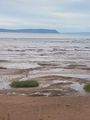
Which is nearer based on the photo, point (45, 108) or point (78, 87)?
point (45, 108)

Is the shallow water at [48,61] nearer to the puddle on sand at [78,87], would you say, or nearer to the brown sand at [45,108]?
the puddle on sand at [78,87]

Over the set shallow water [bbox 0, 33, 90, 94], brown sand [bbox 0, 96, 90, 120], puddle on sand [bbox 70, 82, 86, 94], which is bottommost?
shallow water [bbox 0, 33, 90, 94]

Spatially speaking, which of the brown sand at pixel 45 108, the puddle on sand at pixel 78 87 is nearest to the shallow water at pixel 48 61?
the puddle on sand at pixel 78 87

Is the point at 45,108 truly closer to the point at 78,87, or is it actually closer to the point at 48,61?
the point at 78,87

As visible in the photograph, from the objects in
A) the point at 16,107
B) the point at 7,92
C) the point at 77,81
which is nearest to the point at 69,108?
the point at 16,107

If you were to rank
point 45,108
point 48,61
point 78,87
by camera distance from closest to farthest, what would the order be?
point 45,108, point 78,87, point 48,61

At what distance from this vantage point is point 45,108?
16297 millimetres

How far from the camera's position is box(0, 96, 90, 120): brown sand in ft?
47.6

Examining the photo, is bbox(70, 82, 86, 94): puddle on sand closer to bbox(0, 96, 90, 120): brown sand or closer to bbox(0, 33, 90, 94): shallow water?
bbox(0, 96, 90, 120): brown sand

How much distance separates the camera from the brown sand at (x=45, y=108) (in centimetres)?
1450

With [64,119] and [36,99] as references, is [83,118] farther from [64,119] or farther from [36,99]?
[36,99]

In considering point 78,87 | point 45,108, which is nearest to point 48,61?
point 78,87

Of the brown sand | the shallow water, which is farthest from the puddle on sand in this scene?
the shallow water

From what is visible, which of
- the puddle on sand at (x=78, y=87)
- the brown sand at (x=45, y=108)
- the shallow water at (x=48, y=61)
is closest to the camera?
the brown sand at (x=45, y=108)
